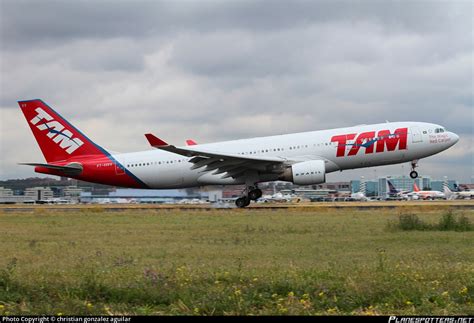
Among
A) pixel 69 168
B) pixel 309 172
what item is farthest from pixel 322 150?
pixel 69 168

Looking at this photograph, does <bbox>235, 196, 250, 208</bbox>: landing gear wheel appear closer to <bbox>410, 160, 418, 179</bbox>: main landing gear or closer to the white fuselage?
the white fuselage

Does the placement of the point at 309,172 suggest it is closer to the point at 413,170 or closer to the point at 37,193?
the point at 413,170

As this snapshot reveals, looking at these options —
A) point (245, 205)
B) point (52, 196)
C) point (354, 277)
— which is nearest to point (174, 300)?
point (354, 277)

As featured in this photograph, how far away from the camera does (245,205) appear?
41219mm

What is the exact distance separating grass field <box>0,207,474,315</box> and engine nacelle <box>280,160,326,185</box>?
1361 centimetres

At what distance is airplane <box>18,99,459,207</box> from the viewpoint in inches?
1513

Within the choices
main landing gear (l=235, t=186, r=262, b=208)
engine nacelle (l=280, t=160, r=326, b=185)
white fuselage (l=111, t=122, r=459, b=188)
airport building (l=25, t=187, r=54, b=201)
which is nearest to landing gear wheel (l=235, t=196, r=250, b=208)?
main landing gear (l=235, t=186, r=262, b=208)

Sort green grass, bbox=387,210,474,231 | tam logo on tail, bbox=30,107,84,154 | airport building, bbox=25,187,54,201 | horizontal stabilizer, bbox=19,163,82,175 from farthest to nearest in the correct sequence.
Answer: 1. airport building, bbox=25,187,54,201
2. tam logo on tail, bbox=30,107,84,154
3. horizontal stabilizer, bbox=19,163,82,175
4. green grass, bbox=387,210,474,231

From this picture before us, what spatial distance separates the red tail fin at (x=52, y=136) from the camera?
141ft

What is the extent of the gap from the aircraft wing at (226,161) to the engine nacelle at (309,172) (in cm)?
125

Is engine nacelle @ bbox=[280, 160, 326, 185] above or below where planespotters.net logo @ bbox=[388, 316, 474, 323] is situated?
above

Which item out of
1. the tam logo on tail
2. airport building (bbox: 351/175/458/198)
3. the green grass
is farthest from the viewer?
airport building (bbox: 351/175/458/198)

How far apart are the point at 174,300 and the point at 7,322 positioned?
103 inches

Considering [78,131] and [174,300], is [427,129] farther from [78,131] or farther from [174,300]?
[174,300]
